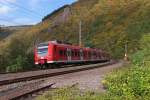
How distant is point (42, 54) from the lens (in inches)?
1790

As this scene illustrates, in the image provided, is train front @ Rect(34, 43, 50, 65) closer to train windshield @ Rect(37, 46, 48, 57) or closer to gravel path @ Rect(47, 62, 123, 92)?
train windshield @ Rect(37, 46, 48, 57)

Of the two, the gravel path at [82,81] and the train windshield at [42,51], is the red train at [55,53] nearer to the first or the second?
the train windshield at [42,51]

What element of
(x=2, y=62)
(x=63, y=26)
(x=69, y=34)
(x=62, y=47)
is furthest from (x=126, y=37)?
(x=62, y=47)

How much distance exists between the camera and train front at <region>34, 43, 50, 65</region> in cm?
4469

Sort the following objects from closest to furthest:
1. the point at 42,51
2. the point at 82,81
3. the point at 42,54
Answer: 1. the point at 82,81
2. the point at 42,54
3. the point at 42,51

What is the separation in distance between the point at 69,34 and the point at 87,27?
6.80 m

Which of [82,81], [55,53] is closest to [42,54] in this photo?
[55,53]

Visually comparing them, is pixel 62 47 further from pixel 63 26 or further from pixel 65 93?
pixel 63 26

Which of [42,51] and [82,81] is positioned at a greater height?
[42,51]

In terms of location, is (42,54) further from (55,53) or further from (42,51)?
(55,53)

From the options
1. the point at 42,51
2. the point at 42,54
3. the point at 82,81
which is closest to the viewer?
the point at 82,81

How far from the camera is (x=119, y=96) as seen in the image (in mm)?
12164

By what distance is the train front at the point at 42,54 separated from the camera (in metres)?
44.7

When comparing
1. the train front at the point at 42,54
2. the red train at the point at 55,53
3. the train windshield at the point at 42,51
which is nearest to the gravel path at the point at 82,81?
the red train at the point at 55,53
